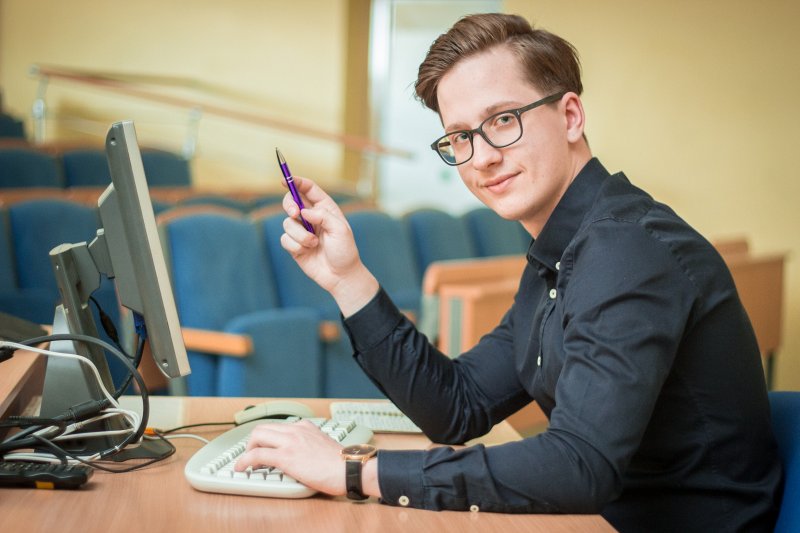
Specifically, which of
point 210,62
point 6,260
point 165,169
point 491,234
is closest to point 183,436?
point 6,260

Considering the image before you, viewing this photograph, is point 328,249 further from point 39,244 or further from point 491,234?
point 491,234

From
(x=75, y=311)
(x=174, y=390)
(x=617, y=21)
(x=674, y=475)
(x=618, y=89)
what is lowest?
(x=174, y=390)

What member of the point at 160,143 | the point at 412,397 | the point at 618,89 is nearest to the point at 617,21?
the point at 618,89

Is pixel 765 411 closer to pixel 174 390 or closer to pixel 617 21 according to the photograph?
pixel 174 390

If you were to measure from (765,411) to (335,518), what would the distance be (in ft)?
1.94

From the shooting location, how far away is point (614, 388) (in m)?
0.96

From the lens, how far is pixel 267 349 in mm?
2705

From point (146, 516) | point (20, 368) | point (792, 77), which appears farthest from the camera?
point (792, 77)

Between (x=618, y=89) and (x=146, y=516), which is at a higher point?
(x=618, y=89)

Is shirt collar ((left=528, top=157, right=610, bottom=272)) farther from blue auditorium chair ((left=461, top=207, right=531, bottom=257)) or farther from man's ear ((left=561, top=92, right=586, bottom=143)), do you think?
blue auditorium chair ((left=461, top=207, right=531, bottom=257))

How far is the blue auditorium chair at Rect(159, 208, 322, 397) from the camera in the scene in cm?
266

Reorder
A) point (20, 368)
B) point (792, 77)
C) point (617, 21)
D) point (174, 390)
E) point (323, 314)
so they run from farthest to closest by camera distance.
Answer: point (617, 21) < point (792, 77) < point (323, 314) < point (174, 390) < point (20, 368)

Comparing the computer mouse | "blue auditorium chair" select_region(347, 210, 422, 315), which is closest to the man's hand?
the computer mouse

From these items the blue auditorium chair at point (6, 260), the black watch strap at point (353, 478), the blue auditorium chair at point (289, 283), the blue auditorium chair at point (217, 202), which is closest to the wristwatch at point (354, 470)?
the black watch strap at point (353, 478)
